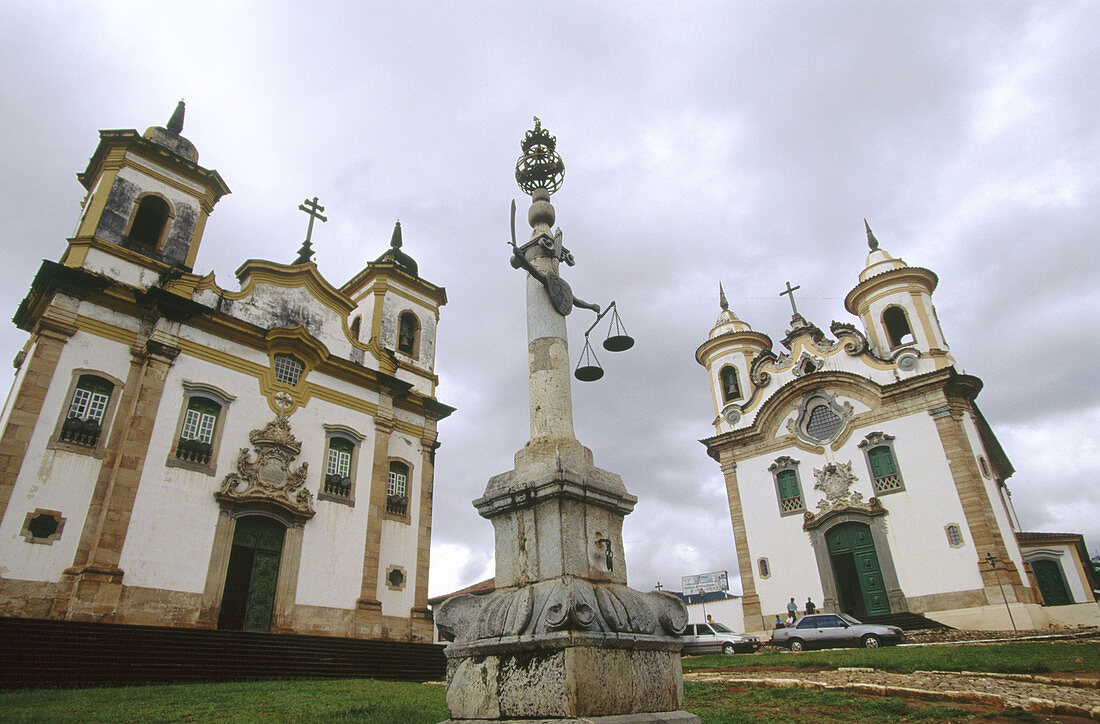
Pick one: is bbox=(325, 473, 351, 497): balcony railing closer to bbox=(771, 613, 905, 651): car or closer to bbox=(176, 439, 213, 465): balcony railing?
bbox=(176, 439, 213, 465): balcony railing

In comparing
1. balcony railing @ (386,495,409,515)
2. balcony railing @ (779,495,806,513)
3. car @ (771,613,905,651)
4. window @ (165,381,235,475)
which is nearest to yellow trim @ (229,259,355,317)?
window @ (165,381,235,475)

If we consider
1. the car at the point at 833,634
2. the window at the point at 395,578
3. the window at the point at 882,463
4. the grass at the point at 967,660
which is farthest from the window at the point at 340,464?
the window at the point at 882,463

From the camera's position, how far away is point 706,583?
4112 cm

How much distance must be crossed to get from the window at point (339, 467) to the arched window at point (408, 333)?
4921 mm

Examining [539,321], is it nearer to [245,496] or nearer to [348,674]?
[348,674]

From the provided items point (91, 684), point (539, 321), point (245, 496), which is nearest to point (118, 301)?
point (245, 496)

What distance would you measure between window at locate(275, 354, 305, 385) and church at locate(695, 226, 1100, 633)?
54.6 ft

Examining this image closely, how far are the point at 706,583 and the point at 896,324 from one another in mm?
23665

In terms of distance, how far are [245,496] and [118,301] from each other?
5.47 meters

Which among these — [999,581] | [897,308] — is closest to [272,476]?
[999,581]

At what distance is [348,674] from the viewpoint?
12.7 meters

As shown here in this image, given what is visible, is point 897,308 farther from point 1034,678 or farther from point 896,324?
point 1034,678

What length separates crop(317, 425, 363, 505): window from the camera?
16844mm

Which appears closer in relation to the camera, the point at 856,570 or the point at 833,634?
the point at 833,634
